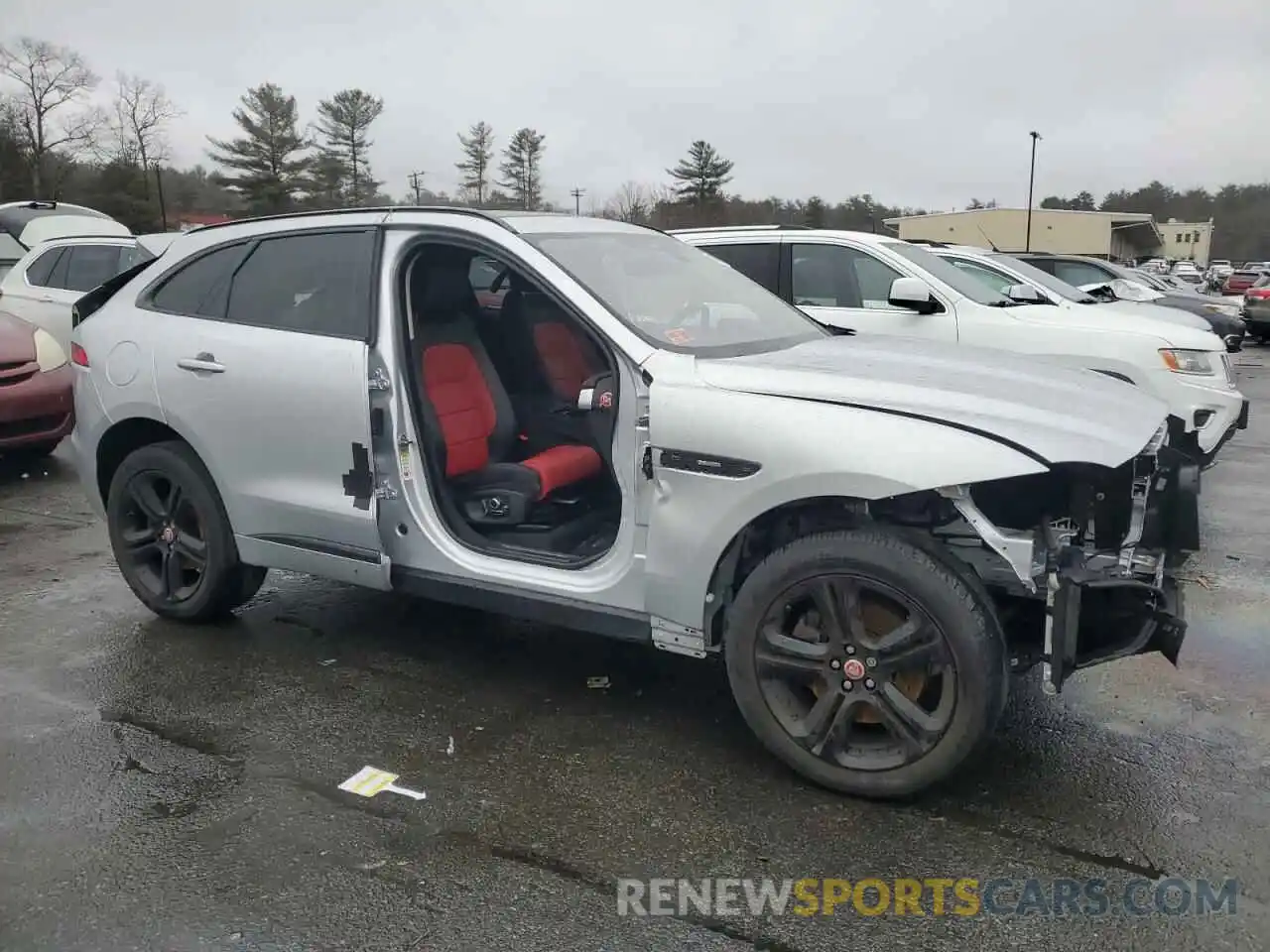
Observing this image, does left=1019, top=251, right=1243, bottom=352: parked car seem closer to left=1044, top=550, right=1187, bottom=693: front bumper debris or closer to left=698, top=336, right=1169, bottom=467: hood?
left=698, top=336, right=1169, bottom=467: hood

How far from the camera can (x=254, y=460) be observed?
4152 mm

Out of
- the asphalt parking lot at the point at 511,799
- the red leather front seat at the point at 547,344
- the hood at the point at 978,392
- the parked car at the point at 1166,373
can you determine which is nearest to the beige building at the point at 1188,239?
the parked car at the point at 1166,373

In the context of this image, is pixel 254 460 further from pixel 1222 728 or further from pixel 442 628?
pixel 1222 728

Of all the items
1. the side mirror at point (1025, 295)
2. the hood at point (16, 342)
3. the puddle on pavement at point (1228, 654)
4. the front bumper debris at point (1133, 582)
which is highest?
the side mirror at point (1025, 295)

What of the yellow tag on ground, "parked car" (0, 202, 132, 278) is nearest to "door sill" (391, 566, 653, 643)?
the yellow tag on ground

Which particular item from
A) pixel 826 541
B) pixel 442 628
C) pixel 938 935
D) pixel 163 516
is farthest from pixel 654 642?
pixel 163 516

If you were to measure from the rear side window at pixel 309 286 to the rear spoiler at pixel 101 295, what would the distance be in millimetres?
684

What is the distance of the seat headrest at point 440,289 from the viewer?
4207 millimetres

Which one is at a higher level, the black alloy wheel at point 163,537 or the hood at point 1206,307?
the hood at point 1206,307

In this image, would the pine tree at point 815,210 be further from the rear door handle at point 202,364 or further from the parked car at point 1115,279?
the rear door handle at point 202,364

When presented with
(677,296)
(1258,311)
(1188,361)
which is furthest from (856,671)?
(1258,311)

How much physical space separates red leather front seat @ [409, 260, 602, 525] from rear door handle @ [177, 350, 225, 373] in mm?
847

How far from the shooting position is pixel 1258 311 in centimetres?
2075

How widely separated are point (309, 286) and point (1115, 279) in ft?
47.0
